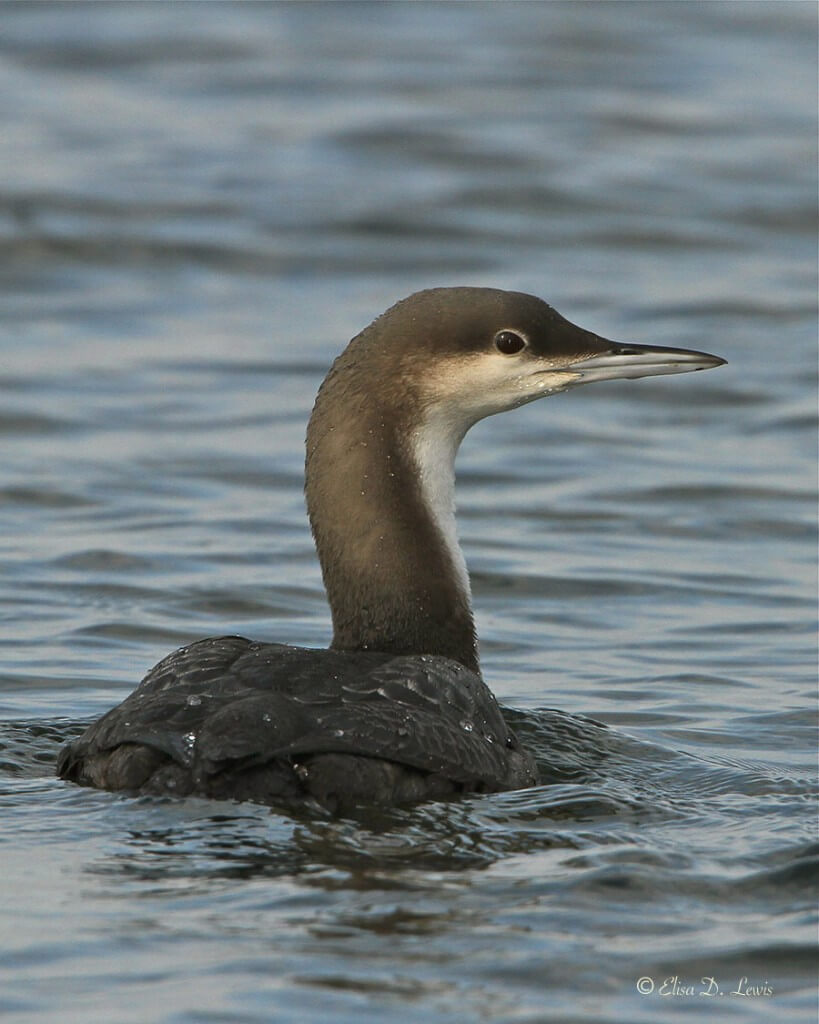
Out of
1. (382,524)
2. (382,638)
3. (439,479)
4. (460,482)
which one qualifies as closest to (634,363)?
(439,479)

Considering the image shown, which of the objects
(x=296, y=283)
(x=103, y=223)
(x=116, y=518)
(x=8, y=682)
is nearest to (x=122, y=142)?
(x=103, y=223)

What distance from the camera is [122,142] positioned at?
15.8m

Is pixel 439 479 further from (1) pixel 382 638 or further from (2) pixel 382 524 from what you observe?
(1) pixel 382 638

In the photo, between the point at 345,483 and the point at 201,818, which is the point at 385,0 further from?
the point at 201,818

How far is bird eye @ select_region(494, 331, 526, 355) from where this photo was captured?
606 centimetres

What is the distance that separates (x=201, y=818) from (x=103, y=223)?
966 centimetres

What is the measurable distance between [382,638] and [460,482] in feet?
13.7

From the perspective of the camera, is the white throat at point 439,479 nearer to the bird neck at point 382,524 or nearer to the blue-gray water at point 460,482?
the bird neck at point 382,524

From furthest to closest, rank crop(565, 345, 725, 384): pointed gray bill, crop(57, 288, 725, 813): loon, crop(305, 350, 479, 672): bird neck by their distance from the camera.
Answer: crop(565, 345, 725, 384): pointed gray bill < crop(305, 350, 479, 672): bird neck < crop(57, 288, 725, 813): loon

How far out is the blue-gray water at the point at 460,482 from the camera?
420cm

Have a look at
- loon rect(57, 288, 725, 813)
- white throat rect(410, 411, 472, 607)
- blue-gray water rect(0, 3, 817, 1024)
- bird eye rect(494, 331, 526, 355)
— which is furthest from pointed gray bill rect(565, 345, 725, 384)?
blue-gray water rect(0, 3, 817, 1024)

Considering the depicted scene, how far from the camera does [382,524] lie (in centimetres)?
588

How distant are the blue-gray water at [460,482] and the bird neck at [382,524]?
551 millimetres

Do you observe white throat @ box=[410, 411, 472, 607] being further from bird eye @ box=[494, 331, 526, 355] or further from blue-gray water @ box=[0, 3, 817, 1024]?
blue-gray water @ box=[0, 3, 817, 1024]
